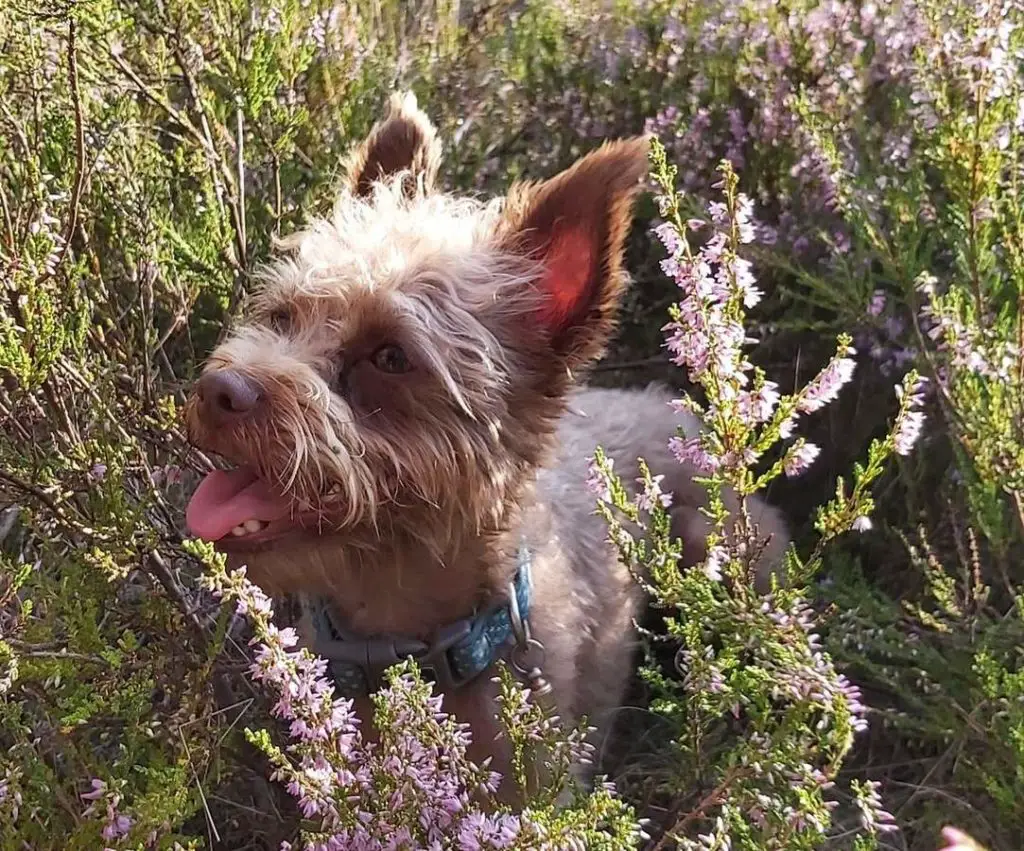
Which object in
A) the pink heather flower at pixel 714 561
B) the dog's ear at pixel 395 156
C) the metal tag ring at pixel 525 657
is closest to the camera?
the pink heather flower at pixel 714 561

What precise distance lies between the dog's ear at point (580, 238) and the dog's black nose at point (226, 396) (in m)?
0.67

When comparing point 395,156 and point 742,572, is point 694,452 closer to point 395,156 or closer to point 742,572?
point 742,572

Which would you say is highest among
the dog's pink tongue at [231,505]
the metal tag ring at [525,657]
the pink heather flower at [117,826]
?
the dog's pink tongue at [231,505]

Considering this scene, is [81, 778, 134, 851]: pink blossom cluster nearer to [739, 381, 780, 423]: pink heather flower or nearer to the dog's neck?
the dog's neck

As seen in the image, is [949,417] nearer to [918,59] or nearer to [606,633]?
[918,59]

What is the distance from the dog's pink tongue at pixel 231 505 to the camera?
1963 mm

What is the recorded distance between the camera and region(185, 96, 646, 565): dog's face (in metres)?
1.95

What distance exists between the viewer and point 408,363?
2.09 m

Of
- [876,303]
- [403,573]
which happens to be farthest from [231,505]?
[876,303]

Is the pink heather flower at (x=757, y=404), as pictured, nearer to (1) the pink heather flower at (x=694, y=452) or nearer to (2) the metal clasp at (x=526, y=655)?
(1) the pink heather flower at (x=694, y=452)

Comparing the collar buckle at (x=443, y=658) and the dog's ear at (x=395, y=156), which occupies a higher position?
the dog's ear at (x=395, y=156)

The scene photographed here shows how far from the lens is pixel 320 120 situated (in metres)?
3.40

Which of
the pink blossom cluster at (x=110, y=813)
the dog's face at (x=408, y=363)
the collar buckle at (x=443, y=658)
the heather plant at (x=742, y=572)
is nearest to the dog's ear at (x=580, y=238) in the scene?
the dog's face at (x=408, y=363)

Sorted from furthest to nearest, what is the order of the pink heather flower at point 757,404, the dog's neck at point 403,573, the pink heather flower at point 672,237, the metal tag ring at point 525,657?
the metal tag ring at point 525,657, the dog's neck at point 403,573, the pink heather flower at point 757,404, the pink heather flower at point 672,237
